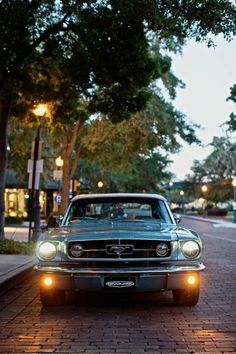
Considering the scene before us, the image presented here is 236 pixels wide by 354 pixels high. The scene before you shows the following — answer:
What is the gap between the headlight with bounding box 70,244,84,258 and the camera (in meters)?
7.77

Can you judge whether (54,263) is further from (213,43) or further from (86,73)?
(86,73)

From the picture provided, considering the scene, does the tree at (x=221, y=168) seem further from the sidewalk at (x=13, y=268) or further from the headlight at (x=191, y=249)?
the headlight at (x=191, y=249)

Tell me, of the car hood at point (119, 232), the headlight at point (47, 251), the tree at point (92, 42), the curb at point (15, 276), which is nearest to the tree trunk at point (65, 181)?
the tree at point (92, 42)

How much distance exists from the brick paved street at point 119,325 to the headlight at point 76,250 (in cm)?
80

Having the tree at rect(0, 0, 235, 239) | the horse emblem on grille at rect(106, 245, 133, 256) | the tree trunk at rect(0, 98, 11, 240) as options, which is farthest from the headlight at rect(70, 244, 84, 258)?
the tree trunk at rect(0, 98, 11, 240)

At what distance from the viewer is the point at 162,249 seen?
25.5 ft

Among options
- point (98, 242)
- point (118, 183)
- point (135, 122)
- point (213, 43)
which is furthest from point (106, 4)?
point (118, 183)

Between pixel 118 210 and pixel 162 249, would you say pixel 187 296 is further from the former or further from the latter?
pixel 118 210

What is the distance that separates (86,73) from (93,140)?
46.5 ft

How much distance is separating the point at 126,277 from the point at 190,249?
38.8 inches

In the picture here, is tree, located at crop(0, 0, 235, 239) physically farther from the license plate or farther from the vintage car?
the license plate

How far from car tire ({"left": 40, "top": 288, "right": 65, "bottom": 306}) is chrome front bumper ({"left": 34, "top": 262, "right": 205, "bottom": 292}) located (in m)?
0.36

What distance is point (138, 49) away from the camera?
15297 mm

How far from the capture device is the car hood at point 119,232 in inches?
305
